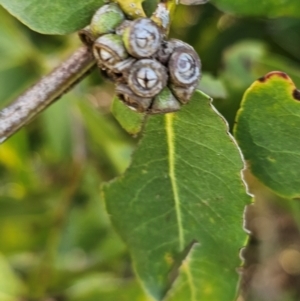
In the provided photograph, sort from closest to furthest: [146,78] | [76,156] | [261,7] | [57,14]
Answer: [146,78] < [57,14] < [261,7] < [76,156]

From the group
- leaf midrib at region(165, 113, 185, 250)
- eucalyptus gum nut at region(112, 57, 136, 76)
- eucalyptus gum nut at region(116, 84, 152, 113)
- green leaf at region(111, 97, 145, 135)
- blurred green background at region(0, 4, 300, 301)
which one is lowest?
blurred green background at region(0, 4, 300, 301)

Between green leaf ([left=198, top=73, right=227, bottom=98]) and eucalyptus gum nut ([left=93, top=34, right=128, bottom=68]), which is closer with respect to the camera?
eucalyptus gum nut ([left=93, top=34, right=128, bottom=68])

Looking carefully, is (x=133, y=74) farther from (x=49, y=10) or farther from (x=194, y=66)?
(x=49, y=10)

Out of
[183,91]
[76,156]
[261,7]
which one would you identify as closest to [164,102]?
[183,91]

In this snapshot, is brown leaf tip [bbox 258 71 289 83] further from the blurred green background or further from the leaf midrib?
the blurred green background

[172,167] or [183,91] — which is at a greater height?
[183,91]

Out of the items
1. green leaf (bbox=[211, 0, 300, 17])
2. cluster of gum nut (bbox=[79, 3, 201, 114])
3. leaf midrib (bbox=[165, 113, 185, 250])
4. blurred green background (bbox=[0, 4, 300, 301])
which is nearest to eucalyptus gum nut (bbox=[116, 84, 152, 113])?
cluster of gum nut (bbox=[79, 3, 201, 114])

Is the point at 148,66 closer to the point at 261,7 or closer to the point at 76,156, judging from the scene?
the point at 261,7
